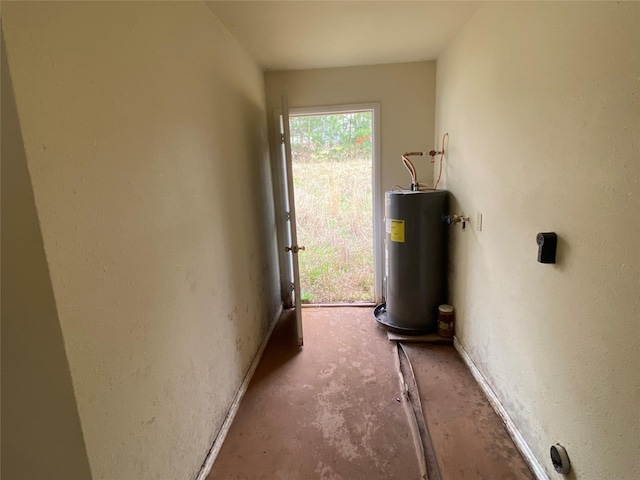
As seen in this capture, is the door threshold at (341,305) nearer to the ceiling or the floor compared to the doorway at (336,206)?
nearer to the floor

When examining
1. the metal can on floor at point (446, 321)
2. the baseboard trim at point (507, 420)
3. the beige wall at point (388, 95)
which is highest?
the beige wall at point (388, 95)


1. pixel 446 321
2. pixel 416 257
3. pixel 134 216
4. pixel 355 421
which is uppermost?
pixel 134 216

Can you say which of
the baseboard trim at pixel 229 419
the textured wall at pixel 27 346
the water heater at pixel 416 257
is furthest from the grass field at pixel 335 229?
the textured wall at pixel 27 346

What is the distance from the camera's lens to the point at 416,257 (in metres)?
2.51

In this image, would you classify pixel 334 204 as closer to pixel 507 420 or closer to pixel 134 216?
pixel 507 420

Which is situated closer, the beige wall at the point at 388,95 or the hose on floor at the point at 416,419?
the hose on floor at the point at 416,419

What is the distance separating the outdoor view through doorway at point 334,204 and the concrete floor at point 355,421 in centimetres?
101

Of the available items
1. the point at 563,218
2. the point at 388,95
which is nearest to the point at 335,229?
the point at 388,95

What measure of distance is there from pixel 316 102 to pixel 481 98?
59.3 inches

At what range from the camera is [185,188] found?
141 cm

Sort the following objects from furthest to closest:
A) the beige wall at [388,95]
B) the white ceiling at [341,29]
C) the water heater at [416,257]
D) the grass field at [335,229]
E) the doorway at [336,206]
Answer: the grass field at [335,229] < the doorway at [336,206] < the beige wall at [388,95] < the water heater at [416,257] < the white ceiling at [341,29]

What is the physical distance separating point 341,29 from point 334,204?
5.49 ft

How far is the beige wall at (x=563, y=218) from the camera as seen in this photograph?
927 mm

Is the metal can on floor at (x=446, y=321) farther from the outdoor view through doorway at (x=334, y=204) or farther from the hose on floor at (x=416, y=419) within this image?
the outdoor view through doorway at (x=334, y=204)
